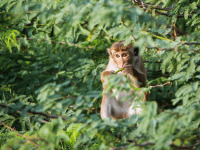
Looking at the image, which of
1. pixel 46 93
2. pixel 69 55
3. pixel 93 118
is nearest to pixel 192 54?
pixel 93 118

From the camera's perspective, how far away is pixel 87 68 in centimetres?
574

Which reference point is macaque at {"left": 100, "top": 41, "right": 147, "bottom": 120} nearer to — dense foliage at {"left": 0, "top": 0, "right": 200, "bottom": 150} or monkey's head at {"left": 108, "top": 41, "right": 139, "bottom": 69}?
monkey's head at {"left": 108, "top": 41, "right": 139, "bottom": 69}

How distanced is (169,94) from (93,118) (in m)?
3.28

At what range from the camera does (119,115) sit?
5.55 meters

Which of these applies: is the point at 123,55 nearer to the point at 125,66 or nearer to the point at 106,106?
the point at 125,66

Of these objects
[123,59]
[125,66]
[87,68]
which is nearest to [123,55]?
[123,59]

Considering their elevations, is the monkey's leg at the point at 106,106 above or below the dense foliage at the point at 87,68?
below

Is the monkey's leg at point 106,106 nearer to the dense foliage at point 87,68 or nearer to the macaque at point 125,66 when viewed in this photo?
the macaque at point 125,66

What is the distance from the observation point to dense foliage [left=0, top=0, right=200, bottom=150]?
8.59 feet

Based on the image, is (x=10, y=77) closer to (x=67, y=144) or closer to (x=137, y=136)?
(x=67, y=144)

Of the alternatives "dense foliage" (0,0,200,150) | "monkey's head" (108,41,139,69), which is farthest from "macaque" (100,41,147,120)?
"dense foliage" (0,0,200,150)

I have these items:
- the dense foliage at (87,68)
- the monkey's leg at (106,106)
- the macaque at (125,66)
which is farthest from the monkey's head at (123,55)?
the monkey's leg at (106,106)

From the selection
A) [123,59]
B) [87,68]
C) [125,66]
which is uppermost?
[123,59]

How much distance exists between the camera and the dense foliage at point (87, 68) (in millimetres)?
2619
